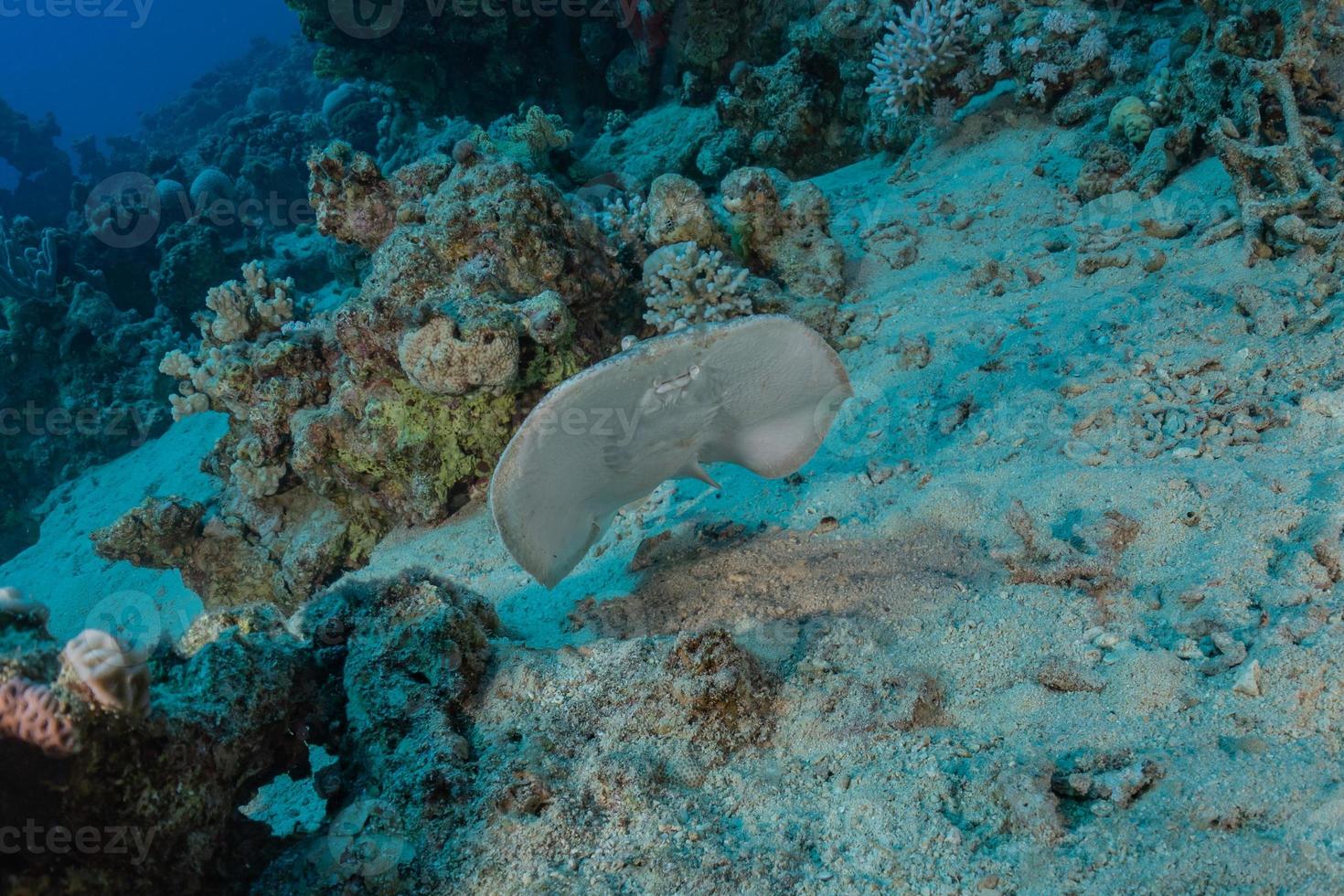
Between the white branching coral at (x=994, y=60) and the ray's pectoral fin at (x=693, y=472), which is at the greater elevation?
the white branching coral at (x=994, y=60)

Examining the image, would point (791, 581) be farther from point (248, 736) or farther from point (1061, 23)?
point (1061, 23)

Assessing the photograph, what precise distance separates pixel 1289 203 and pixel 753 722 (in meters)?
4.57

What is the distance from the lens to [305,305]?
24.9ft

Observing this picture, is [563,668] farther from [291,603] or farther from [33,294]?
[33,294]

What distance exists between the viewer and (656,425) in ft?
9.41

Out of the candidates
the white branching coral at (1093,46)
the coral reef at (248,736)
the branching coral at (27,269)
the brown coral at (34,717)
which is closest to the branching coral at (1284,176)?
the white branching coral at (1093,46)

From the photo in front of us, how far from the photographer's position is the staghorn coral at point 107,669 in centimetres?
165

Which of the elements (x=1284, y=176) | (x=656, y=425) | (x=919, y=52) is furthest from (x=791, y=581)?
(x=919, y=52)

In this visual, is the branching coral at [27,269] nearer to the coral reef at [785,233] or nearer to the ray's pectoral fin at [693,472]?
the coral reef at [785,233]

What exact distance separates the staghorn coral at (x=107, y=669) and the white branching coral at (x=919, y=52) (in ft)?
25.9

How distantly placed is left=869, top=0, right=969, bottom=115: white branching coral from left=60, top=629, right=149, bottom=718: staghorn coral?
25.9ft

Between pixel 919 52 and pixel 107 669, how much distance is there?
8090mm

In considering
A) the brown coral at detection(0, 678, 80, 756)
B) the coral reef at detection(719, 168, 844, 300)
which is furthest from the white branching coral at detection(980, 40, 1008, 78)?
the brown coral at detection(0, 678, 80, 756)

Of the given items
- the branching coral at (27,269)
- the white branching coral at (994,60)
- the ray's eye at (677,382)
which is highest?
the branching coral at (27,269)
